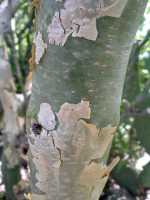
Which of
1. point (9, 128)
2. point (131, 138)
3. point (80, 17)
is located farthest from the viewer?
point (131, 138)

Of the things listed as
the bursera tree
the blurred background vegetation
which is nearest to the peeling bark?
the blurred background vegetation

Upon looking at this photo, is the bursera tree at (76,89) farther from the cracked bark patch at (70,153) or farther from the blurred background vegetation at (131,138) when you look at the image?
the blurred background vegetation at (131,138)

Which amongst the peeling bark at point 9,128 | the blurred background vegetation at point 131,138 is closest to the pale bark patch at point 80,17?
the blurred background vegetation at point 131,138

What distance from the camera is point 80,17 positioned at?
456mm

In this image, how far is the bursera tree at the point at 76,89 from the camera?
46cm

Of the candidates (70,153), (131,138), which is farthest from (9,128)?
(70,153)

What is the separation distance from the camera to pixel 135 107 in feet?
4.19

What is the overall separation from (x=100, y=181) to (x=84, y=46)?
0.67 ft

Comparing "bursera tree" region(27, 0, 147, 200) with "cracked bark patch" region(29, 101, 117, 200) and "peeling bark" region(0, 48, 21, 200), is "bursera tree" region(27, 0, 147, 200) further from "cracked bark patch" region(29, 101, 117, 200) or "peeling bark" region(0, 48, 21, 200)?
"peeling bark" region(0, 48, 21, 200)

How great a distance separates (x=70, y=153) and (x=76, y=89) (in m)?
0.09

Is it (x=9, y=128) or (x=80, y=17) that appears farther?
(x=9, y=128)

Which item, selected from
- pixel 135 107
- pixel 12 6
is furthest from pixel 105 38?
pixel 135 107

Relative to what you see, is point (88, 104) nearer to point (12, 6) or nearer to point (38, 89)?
point (38, 89)

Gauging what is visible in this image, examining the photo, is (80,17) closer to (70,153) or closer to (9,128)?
(70,153)
